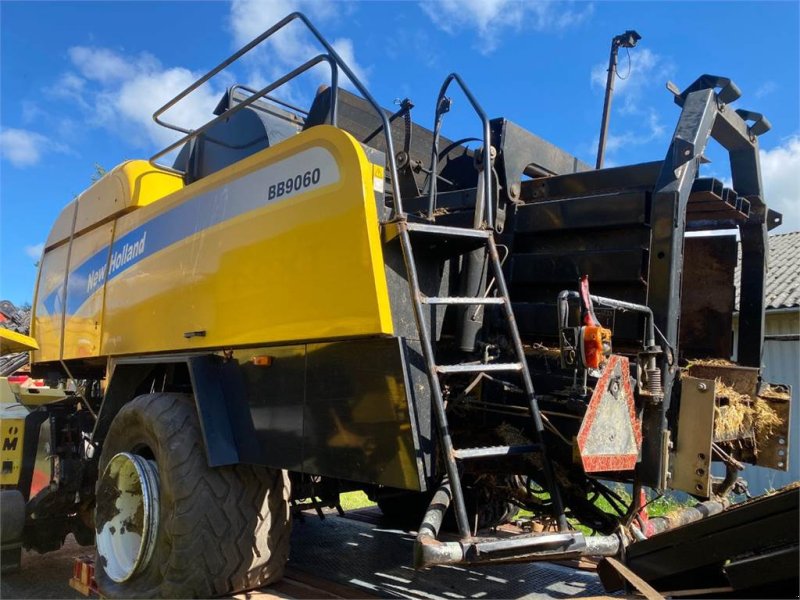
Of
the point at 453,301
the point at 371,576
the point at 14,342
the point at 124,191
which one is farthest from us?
the point at 14,342

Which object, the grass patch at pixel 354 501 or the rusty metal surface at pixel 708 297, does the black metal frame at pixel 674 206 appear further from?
the grass patch at pixel 354 501

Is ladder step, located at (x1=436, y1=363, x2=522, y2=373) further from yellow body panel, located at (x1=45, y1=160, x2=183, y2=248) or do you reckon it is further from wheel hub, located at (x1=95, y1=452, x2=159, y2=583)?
yellow body panel, located at (x1=45, y1=160, x2=183, y2=248)

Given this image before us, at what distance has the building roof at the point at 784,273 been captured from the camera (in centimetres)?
1009

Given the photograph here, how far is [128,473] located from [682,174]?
342cm

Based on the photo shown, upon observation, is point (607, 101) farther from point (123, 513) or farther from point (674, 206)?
point (123, 513)

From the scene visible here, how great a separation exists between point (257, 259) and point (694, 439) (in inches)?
90.1

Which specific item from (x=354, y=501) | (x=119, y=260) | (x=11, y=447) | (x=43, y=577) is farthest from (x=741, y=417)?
(x=11, y=447)

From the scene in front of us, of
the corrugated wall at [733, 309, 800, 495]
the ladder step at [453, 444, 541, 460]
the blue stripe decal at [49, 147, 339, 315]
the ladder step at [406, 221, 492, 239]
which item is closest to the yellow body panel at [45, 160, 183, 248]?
the blue stripe decal at [49, 147, 339, 315]

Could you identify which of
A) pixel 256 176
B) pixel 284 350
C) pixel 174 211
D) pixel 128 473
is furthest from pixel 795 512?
pixel 174 211

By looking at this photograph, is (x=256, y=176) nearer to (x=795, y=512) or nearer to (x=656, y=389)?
(x=656, y=389)

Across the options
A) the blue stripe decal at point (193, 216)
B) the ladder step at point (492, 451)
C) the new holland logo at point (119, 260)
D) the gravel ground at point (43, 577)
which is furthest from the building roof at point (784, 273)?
the gravel ground at point (43, 577)

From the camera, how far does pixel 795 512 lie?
2.31m

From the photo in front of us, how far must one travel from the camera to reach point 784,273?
12211 millimetres

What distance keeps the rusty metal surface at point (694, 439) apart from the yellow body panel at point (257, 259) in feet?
5.13
